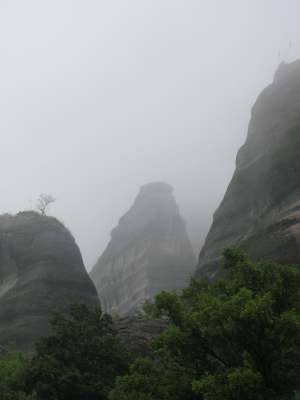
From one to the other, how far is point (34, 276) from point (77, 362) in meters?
28.8

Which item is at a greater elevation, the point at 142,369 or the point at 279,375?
the point at 142,369

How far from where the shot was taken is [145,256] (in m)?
124

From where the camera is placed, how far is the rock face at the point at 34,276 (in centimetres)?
4503

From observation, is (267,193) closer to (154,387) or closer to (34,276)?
(34,276)

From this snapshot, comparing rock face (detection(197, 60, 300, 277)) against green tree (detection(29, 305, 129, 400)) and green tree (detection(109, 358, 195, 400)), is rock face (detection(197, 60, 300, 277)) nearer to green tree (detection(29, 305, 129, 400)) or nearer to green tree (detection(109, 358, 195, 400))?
green tree (detection(29, 305, 129, 400))

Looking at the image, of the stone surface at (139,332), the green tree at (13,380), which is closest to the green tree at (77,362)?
the green tree at (13,380)

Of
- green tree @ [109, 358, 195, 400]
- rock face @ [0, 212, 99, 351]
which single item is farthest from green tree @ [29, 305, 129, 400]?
rock face @ [0, 212, 99, 351]

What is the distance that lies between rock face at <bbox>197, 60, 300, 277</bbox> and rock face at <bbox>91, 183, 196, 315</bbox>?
50.1 meters

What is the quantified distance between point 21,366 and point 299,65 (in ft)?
202

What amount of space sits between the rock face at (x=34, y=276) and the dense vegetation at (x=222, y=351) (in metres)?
21.7

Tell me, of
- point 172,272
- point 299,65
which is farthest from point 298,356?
point 172,272

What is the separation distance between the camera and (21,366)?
2373 cm

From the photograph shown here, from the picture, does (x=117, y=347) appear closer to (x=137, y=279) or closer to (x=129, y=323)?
(x=129, y=323)

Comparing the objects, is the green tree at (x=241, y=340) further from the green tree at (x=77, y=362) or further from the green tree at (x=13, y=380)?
the green tree at (x=13, y=380)
